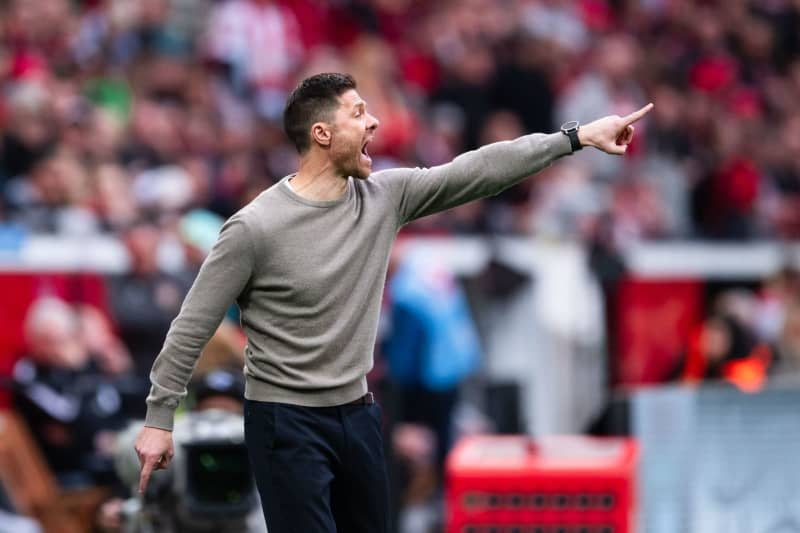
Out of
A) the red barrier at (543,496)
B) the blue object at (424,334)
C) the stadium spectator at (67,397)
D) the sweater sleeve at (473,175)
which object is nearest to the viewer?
the sweater sleeve at (473,175)

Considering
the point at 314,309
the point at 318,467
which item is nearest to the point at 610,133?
the point at 314,309

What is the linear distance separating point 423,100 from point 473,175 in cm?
989

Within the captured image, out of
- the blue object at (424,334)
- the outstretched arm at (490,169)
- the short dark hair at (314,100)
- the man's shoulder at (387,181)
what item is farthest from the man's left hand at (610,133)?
the blue object at (424,334)

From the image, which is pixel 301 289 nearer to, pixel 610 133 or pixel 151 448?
pixel 151 448

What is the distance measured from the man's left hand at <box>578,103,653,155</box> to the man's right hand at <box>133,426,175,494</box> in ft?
5.06

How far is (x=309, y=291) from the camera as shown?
17.7 feet

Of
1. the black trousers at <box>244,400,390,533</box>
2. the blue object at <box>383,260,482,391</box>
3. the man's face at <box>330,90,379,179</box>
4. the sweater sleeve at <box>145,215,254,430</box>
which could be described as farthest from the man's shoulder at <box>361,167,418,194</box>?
the blue object at <box>383,260,482,391</box>

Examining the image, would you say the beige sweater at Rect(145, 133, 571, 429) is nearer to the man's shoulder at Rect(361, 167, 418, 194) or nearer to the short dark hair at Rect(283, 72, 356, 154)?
the man's shoulder at Rect(361, 167, 418, 194)

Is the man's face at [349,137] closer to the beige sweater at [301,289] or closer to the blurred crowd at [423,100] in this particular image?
the beige sweater at [301,289]

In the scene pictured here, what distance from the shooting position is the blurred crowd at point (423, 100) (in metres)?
12.0

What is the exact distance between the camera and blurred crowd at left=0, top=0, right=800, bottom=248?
12.0m

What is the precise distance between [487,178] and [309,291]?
66 centimetres

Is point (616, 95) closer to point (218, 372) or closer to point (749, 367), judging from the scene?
point (749, 367)

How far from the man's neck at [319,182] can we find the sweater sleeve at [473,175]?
0.22 metres
